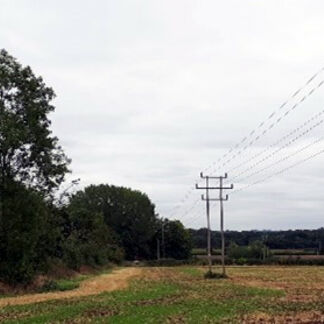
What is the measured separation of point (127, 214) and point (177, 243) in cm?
1296

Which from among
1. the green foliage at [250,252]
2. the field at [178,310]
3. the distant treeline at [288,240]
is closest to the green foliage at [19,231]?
the field at [178,310]

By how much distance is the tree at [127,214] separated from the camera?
147 m

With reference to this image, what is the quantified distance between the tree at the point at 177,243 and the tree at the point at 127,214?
3.69 m

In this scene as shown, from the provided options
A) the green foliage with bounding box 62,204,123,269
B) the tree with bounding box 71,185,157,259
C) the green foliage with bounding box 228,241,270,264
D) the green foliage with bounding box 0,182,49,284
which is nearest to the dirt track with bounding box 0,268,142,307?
the green foliage with bounding box 0,182,49,284

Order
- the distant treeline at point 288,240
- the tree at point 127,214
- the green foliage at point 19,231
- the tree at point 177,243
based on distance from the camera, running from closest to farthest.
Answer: the green foliage at point 19,231, the tree at point 127,214, the tree at point 177,243, the distant treeline at point 288,240

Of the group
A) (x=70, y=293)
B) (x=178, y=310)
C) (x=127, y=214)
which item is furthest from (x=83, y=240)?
(x=178, y=310)

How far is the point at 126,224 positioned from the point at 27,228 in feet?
324

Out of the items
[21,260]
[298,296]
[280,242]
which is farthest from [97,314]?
[280,242]

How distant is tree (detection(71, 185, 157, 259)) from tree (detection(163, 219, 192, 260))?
3694 mm

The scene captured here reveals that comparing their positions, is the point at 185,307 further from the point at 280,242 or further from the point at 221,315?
the point at 280,242

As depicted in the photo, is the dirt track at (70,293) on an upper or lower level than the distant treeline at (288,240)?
lower

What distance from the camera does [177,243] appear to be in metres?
152

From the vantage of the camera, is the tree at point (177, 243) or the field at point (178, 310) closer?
the field at point (178, 310)

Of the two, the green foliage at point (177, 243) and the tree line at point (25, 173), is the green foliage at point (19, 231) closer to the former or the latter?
the tree line at point (25, 173)
